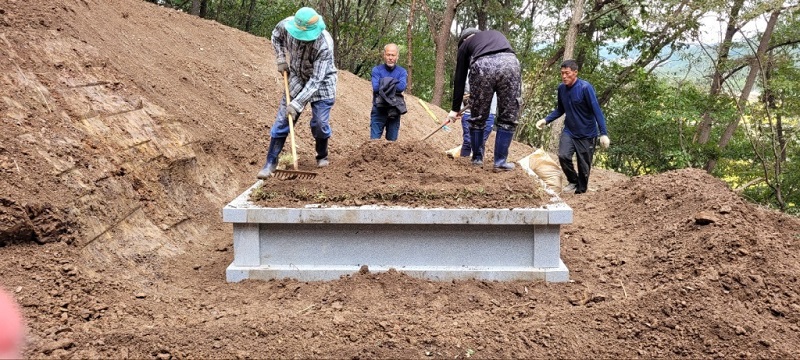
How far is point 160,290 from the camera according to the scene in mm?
4430

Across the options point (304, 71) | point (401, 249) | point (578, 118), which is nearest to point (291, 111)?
point (304, 71)

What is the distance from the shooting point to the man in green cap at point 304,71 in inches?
208

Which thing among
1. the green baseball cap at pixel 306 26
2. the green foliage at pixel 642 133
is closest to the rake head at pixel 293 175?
the green baseball cap at pixel 306 26

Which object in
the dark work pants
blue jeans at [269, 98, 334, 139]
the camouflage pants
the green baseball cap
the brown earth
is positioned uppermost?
the green baseball cap

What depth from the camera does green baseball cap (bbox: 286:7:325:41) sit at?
17.0 ft

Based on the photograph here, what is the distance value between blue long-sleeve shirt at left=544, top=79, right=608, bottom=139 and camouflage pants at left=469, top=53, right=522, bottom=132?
2260 mm

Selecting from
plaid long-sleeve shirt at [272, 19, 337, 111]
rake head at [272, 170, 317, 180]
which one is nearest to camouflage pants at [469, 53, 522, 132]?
plaid long-sleeve shirt at [272, 19, 337, 111]

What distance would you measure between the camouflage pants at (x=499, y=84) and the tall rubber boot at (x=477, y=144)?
0.27 metres

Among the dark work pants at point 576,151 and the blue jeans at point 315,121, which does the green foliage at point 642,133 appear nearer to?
the dark work pants at point 576,151

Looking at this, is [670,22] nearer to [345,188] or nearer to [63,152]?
[345,188]

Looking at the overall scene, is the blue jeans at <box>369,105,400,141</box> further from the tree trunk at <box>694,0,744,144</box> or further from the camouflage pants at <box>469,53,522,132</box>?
the tree trunk at <box>694,0,744,144</box>

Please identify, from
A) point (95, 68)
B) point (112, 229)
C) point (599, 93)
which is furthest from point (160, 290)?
point (599, 93)

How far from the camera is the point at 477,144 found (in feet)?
18.7

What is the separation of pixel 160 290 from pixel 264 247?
0.77 metres
